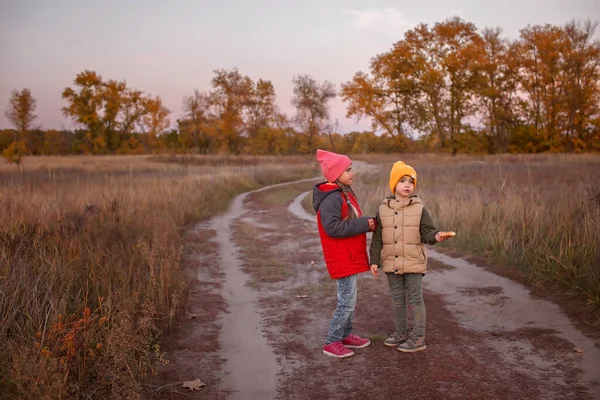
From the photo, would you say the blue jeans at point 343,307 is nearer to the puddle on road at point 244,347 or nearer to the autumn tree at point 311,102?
the puddle on road at point 244,347

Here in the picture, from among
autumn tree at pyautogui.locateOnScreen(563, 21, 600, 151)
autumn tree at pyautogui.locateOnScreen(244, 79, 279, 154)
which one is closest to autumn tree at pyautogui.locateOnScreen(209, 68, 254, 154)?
autumn tree at pyautogui.locateOnScreen(244, 79, 279, 154)

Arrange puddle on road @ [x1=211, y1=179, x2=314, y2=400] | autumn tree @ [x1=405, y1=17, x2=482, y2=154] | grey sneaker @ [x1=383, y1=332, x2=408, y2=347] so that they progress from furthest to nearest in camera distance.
A: autumn tree @ [x1=405, y1=17, x2=482, y2=154] < grey sneaker @ [x1=383, y1=332, x2=408, y2=347] < puddle on road @ [x1=211, y1=179, x2=314, y2=400]

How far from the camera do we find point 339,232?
4.13 metres

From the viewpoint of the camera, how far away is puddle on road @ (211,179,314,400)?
3771 mm

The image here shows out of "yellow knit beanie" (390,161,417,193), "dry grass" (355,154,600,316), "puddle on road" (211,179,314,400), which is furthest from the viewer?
"dry grass" (355,154,600,316)

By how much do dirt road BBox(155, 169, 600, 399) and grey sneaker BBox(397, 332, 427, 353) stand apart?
64mm

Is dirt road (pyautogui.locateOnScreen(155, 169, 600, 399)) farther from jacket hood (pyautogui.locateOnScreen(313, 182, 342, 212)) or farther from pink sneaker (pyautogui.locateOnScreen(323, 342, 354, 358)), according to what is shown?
jacket hood (pyautogui.locateOnScreen(313, 182, 342, 212))

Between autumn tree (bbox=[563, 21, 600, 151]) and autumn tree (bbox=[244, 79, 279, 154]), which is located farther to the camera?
autumn tree (bbox=[244, 79, 279, 154])

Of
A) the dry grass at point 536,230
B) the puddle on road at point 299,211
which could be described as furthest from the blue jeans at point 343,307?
the puddle on road at point 299,211

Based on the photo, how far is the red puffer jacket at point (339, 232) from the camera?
4.14m

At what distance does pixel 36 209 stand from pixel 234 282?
3.28 m

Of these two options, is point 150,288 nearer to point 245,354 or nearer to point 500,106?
point 245,354

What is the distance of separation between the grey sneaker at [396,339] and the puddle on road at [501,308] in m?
0.80

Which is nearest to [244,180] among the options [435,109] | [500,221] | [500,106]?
[500,221]
